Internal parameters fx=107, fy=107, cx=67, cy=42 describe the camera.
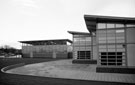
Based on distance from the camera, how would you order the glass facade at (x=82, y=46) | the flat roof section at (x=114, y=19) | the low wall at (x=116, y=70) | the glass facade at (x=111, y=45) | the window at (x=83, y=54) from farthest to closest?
the glass facade at (x=82, y=46), the window at (x=83, y=54), the glass facade at (x=111, y=45), the low wall at (x=116, y=70), the flat roof section at (x=114, y=19)

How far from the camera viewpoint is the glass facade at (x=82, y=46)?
21.0 meters

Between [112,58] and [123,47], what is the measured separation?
1.69 metres

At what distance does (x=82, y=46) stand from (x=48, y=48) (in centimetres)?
2853

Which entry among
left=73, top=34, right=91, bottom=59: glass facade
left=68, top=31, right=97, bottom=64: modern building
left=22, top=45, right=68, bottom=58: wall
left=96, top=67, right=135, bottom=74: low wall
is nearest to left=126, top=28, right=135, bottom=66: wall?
left=96, top=67, right=135, bottom=74: low wall

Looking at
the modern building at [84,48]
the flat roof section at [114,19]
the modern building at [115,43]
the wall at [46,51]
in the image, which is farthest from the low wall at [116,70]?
the wall at [46,51]

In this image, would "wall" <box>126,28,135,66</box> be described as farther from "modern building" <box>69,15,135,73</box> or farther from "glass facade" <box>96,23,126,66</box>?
"glass facade" <box>96,23,126,66</box>

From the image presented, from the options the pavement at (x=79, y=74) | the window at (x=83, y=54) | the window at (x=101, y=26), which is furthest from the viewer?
the window at (x=83, y=54)

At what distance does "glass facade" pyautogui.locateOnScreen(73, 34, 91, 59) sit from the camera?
827 inches

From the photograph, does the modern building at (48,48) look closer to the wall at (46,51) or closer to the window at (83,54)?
the wall at (46,51)

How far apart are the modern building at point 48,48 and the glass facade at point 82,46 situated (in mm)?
23458

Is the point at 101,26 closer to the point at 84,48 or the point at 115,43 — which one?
the point at 115,43

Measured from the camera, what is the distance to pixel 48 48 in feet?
156

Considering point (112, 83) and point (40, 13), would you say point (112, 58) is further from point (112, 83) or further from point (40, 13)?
point (40, 13)

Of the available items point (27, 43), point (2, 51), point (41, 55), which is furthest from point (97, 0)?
point (2, 51)
